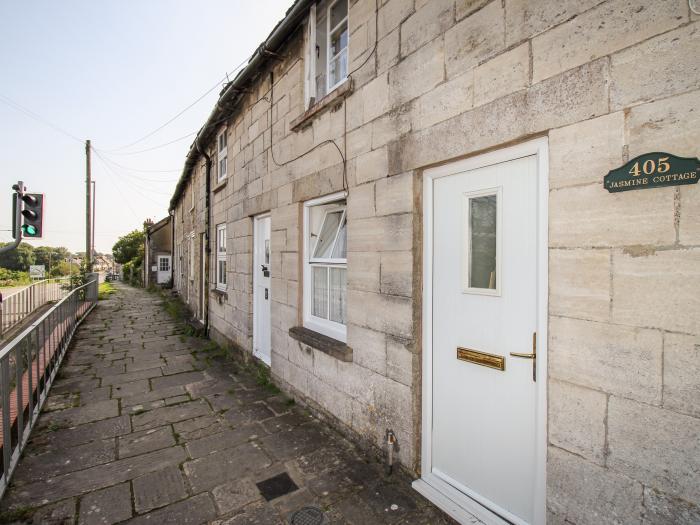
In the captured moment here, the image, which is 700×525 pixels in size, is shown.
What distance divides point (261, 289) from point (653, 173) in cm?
542

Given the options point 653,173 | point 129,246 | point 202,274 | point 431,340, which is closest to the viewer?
point 653,173

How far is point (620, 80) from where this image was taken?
5.96ft

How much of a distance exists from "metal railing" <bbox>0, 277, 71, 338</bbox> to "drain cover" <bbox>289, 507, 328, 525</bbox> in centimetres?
918

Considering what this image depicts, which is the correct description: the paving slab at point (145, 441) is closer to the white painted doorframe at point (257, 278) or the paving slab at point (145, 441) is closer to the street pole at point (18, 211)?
the white painted doorframe at point (257, 278)

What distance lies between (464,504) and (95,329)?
1029 centimetres

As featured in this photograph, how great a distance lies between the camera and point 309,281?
4.63m

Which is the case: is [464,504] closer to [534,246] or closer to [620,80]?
[534,246]

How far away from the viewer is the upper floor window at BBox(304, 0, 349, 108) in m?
4.25

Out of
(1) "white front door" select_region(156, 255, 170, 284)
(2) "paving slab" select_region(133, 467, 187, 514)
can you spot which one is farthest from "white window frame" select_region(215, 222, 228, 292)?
(1) "white front door" select_region(156, 255, 170, 284)

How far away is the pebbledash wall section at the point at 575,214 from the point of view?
5.44 ft

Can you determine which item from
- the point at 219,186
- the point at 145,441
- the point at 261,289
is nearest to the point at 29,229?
the point at 219,186

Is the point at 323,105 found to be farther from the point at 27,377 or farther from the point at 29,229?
the point at 29,229

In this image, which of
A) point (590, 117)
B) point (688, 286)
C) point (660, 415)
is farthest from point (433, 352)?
point (590, 117)

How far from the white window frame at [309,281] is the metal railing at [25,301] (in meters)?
8.01
